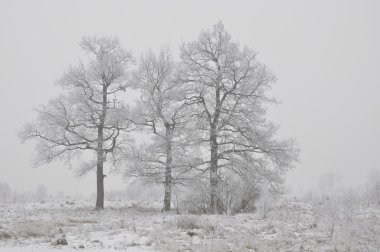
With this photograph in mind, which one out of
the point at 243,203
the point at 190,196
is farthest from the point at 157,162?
the point at 243,203

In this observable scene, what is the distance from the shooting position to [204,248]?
759 cm

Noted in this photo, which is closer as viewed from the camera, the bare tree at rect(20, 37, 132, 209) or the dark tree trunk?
the bare tree at rect(20, 37, 132, 209)

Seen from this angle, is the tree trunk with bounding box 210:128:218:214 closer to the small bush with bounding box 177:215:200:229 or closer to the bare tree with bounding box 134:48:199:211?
the bare tree with bounding box 134:48:199:211

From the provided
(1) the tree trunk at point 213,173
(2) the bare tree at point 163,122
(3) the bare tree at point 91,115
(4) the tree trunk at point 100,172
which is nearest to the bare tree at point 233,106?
(1) the tree trunk at point 213,173

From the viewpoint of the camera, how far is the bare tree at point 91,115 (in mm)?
20203

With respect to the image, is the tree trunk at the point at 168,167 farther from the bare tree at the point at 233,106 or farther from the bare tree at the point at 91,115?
the bare tree at the point at 91,115

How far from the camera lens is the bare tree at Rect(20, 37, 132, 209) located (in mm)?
20203

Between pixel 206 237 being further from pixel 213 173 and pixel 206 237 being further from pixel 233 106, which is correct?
pixel 233 106

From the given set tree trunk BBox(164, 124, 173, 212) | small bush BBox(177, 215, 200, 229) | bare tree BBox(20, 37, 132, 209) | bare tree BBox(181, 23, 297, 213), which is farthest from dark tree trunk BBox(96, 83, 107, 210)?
small bush BBox(177, 215, 200, 229)

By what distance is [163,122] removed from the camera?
2009 centimetres

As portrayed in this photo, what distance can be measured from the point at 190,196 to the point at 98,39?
11.3 meters

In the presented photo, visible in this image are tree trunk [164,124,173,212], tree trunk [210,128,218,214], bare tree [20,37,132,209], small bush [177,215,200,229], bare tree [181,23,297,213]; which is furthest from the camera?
bare tree [20,37,132,209]

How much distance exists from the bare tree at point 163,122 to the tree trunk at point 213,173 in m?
1.26

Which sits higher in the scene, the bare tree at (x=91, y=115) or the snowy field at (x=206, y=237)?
the bare tree at (x=91, y=115)
